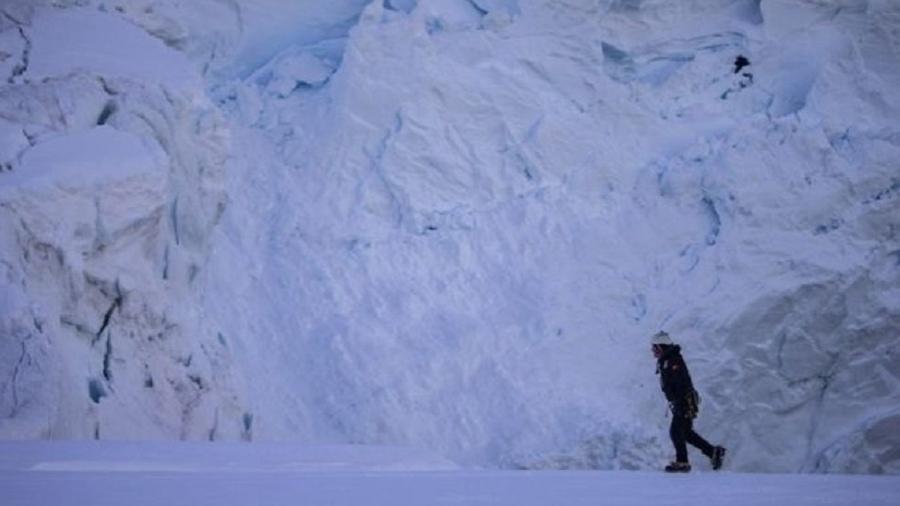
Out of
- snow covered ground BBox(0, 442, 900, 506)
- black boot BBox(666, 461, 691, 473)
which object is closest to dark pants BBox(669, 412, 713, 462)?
black boot BBox(666, 461, 691, 473)

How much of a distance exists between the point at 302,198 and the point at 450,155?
1.53 metres

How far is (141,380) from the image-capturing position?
7594mm

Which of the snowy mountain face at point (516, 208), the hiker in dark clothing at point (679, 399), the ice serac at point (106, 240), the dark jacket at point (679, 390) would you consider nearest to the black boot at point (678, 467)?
the hiker in dark clothing at point (679, 399)

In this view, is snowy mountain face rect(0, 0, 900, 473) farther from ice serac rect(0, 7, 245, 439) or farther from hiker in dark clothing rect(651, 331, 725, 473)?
hiker in dark clothing rect(651, 331, 725, 473)

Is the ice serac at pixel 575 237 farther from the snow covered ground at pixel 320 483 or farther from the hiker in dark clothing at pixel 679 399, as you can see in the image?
the snow covered ground at pixel 320 483

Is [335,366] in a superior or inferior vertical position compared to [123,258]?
inferior

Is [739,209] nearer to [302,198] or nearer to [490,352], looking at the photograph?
[490,352]

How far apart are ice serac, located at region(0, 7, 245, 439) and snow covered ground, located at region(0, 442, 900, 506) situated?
213cm

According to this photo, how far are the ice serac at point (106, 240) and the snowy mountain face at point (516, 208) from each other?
1.8 inches

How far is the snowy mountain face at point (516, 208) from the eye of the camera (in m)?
9.35

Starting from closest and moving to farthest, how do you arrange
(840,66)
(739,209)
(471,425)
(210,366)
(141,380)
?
(141,380) → (210,366) → (471,425) → (739,209) → (840,66)

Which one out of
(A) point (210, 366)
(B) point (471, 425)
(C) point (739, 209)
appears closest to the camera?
(A) point (210, 366)

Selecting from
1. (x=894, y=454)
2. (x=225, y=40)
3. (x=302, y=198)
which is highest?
(x=225, y=40)

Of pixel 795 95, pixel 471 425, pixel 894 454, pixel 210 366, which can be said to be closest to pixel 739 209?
pixel 795 95
